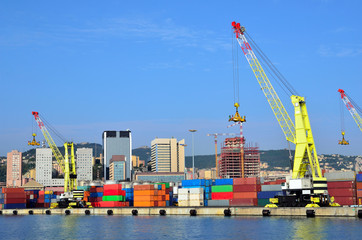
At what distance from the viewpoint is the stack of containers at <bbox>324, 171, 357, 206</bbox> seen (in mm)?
88375

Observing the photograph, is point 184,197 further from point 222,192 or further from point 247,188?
point 247,188

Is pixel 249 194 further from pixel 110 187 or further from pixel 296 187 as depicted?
pixel 110 187

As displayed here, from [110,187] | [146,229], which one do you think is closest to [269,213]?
[146,229]

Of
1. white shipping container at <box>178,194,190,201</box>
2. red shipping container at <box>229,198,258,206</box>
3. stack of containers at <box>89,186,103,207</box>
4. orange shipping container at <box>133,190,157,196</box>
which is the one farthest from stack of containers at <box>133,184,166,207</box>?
red shipping container at <box>229,198,258,206</box>

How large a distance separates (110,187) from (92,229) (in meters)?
53.1

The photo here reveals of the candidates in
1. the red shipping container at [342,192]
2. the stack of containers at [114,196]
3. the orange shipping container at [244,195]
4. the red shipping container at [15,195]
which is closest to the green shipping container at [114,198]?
the stack of containers at [114,196]

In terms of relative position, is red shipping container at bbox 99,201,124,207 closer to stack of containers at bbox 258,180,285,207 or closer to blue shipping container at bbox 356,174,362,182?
stack of containers at bbox 258,180,285,207

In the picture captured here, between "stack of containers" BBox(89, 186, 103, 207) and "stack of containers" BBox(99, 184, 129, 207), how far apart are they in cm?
568

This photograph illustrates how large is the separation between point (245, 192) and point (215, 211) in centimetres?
1069

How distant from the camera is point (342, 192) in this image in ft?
295

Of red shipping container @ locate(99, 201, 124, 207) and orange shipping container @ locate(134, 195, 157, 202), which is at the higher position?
orange shipping container @ locate(134, 195, 157, 202)

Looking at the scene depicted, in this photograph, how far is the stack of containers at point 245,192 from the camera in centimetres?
10194

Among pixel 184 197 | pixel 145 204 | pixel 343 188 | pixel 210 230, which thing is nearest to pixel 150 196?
pixel 145 204

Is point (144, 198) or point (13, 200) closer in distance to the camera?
point (144, 198)
